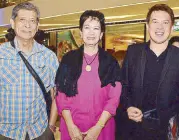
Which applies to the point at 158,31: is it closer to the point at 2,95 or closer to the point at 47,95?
the point at 47,95

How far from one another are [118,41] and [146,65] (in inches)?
363

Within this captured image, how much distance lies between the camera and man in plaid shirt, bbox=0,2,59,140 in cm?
241

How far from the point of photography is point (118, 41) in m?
11.6

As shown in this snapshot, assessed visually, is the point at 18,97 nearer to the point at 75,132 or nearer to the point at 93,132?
the point at 75,132

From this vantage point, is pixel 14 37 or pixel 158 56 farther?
pixel 14 37

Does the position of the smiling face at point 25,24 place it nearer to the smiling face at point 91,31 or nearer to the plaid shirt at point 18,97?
the plaid shirt at point 18,97

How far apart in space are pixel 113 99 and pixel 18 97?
2.70 feet

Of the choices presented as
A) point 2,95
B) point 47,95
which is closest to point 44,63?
point 47,95

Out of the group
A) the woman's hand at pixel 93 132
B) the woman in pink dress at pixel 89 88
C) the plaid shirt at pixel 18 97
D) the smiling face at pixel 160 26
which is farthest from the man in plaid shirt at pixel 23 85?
the smiling face at pixel 160 26

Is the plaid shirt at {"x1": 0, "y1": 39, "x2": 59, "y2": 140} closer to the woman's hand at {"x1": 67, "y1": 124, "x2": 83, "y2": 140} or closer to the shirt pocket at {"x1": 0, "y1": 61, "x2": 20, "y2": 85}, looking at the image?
the shirt pocket at {"x1": 0, "y1": 61, "x2": 20, "y2": 85}

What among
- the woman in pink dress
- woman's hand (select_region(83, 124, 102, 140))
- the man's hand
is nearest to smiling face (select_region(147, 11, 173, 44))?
the woman in pink dress

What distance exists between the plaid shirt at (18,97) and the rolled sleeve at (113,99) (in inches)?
24.1

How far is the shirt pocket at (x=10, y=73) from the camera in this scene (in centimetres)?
240

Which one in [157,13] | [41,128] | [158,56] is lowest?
[41,128]
